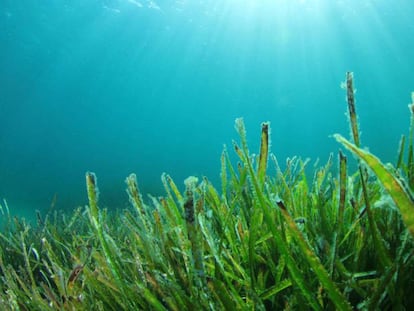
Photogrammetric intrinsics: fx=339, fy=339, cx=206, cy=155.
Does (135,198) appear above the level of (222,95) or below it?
below

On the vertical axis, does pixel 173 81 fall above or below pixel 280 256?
above

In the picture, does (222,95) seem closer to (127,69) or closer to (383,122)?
(127,69)

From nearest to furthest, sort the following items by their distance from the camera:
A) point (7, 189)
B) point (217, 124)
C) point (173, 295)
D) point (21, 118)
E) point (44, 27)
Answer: point (173, 295) < point (44, 27) < point (21, 118) < point (7, 189) < point (217, 124)

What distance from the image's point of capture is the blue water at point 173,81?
142 ft

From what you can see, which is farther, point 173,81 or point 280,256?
point 173,81

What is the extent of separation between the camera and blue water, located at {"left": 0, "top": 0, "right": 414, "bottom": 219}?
43.2 metres

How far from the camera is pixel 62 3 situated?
1436 inches

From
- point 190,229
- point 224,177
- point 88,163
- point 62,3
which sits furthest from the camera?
point 88,163

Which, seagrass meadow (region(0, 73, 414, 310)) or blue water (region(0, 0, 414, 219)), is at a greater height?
blue water (region(0, 0, 414, 219))

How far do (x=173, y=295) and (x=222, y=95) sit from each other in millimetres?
73284

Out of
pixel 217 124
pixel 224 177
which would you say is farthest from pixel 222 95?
pixel 224 177

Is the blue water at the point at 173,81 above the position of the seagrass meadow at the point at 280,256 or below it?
above

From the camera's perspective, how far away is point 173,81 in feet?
219

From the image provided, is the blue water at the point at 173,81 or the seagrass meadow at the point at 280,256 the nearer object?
the seagrass meadow at the point at 280,256
